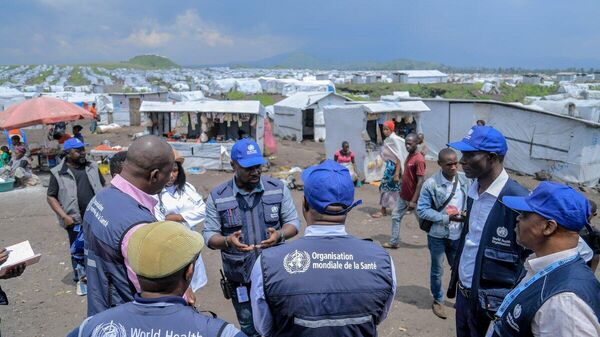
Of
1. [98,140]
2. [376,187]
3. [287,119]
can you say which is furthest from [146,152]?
[98,140]

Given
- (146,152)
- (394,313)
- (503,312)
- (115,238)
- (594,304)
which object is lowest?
(394,313)

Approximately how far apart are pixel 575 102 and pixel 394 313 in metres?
17.5

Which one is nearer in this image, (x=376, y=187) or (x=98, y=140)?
(x=376, y=187)

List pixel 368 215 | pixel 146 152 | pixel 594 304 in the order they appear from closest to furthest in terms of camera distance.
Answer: pixel 594 304 < pixel 146 152 < pixel 368 215

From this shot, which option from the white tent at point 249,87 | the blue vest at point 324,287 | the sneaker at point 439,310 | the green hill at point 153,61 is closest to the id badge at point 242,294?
the blue vest at point 324,287

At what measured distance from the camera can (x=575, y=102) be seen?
1839 centimetres

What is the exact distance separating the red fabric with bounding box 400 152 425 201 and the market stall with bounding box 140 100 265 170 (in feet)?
30.2

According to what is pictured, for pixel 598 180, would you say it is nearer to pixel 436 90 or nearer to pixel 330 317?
pixel 330 317

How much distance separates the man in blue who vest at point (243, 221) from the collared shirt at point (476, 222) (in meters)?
1.39

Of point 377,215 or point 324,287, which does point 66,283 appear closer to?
point 324,287

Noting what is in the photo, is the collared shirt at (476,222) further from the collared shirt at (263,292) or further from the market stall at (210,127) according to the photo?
the market stall at (210,127)

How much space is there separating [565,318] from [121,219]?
2162mm

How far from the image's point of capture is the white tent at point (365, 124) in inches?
534

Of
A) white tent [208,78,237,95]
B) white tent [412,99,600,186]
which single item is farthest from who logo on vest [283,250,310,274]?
white tent [208,78,237,95]
